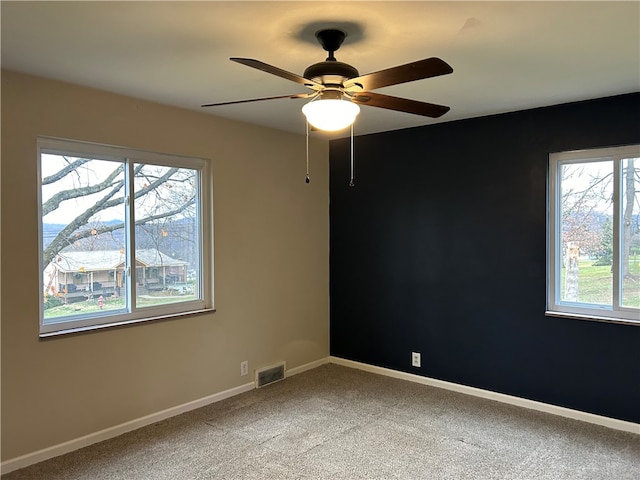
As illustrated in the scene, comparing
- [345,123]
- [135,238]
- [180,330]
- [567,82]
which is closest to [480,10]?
[345,123]

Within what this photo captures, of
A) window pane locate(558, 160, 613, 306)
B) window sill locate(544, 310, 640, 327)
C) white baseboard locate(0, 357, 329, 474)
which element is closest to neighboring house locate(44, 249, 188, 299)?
white baseboard locate(0, 357, 329, 474)

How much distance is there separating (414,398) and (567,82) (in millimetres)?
2557

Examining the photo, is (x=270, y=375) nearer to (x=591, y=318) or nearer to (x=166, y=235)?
(x=166, y=235)

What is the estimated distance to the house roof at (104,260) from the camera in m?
3.06

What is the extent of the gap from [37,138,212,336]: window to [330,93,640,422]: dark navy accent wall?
1572 millimetres

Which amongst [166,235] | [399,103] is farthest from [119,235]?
[399,103]

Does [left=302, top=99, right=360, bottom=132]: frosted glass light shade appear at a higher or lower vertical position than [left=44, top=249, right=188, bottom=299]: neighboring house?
higher

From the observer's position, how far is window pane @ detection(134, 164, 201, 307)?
3.46 metres

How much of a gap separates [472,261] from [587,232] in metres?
0.86

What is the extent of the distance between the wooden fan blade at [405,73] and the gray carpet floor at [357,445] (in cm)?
209

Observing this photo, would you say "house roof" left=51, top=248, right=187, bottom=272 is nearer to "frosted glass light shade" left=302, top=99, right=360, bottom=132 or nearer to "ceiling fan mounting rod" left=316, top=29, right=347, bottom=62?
"frosted glass light shade" left=302, top=99, right=360, bottom=132

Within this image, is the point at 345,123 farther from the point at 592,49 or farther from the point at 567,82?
the point at 567,82

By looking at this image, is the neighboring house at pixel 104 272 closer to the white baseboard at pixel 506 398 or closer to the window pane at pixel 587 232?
the white baseboard at pixel 506 398

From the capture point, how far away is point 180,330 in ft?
11.9
